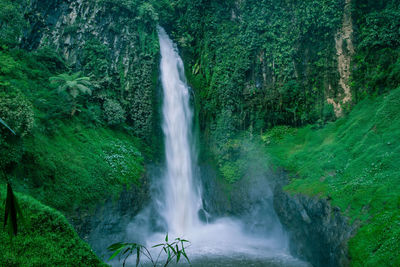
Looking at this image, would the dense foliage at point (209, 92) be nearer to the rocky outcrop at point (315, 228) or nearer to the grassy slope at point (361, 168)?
the grassy slope at point (361, 168)

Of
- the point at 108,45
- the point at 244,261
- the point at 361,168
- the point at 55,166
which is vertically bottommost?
the point at 244,261

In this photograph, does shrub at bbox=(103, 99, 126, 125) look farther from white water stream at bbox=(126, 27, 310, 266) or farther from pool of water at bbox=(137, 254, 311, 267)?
pool of water at bbox=(137, 254, 311, 267)

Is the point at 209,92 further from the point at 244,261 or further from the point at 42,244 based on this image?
the point at 42,244

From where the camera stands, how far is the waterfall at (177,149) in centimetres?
1429

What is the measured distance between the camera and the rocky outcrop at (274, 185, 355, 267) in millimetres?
7298

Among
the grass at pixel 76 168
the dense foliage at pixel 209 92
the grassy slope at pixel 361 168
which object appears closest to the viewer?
the grassy slope at pixel 361 168

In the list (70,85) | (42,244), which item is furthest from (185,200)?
(42,244)

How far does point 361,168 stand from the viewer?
8586 millimetres

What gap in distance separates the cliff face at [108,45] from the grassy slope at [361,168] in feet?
28.8

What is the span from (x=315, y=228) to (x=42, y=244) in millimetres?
8195

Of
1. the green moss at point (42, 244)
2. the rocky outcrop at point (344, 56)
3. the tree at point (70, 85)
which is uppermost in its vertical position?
the rocky outcrop at point (344, 56)

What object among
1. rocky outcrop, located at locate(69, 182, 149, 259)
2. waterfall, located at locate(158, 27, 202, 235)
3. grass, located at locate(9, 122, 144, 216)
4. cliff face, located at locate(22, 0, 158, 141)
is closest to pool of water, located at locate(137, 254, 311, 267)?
rocky outcrop, located at locate(69, 182, 149, 259)

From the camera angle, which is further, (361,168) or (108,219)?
(108,219)

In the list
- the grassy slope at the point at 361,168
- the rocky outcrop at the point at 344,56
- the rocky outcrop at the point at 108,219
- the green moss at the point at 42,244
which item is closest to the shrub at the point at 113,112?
the rocky outcrop at the point at 108,219
